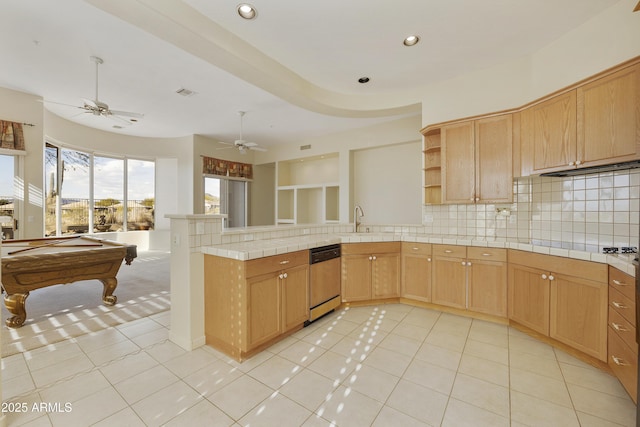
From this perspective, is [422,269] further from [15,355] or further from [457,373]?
[15,355]

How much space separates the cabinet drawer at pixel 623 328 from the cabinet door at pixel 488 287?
0.89m

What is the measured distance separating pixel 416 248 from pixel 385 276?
532 millimetres

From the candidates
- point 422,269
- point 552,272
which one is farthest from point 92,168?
point 552,272

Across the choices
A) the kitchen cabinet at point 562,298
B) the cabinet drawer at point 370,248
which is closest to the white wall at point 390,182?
the cabinet drawer at point 370,248

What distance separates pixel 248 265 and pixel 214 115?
13.2ft

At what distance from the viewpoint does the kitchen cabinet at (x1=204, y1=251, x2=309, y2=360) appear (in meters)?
2.15

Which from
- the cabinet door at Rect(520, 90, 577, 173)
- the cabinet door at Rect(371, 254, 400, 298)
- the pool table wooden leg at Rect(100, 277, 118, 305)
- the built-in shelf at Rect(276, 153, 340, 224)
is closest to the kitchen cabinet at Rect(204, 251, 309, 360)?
the cabinet door at Rect(371, 254, 400, 298)


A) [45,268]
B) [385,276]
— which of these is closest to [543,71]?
[385,276]

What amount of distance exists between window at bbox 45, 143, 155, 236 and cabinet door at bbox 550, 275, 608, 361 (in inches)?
313

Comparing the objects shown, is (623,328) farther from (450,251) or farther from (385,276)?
(385,276)

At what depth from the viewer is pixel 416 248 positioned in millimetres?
3299

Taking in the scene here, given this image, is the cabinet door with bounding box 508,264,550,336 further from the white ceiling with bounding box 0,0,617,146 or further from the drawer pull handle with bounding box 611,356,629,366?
the white ceiling with bounding box 0,0,617,146

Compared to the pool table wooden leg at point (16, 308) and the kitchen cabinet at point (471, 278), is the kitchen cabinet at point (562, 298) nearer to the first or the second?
the kitchen cabinet at point (471, 278)

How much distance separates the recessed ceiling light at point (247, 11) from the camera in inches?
88.2
